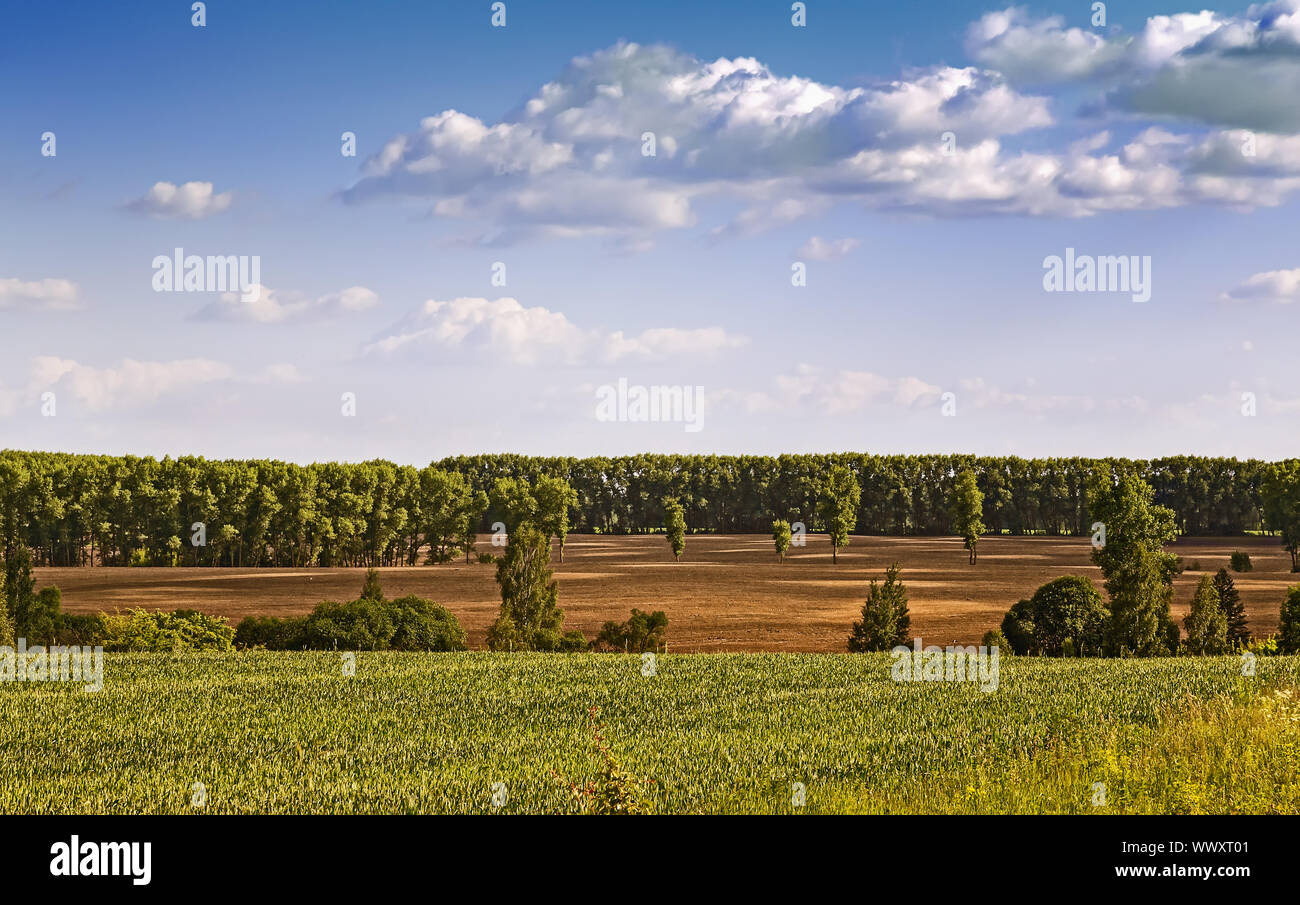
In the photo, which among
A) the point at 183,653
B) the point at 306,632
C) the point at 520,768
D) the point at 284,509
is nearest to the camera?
the point at 520,768

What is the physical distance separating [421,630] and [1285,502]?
391 feet

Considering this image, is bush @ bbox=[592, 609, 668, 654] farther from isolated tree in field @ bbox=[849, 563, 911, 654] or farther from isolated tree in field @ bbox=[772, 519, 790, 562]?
isolated tree in field @ bbox=[772, 519, 790, 562]

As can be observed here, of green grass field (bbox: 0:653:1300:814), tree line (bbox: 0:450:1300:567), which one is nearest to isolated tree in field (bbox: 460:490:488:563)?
tree line (bbox: 0:450:1300:567)

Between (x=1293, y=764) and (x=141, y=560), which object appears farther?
(x=141, y=560)

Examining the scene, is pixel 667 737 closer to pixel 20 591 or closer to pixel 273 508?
pixel 20 591

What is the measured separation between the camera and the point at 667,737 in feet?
70.0

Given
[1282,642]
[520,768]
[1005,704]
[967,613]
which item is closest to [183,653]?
[520,768]

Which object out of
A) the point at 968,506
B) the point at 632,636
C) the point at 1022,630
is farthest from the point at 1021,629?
the point at 968,506

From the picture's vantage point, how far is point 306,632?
150ft

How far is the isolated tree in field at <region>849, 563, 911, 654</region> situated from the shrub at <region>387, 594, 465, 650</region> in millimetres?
17683

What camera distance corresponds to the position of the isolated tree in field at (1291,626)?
40625 mm

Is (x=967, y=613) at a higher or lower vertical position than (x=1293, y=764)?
lower
